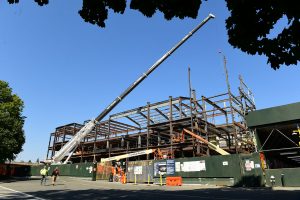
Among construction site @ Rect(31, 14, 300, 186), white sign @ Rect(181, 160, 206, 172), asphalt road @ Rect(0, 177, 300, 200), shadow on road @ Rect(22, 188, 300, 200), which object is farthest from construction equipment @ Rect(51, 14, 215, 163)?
shadow on road @ Rect(22, 188, 300, 200)

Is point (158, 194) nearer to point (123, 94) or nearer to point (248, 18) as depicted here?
point (248, 18)

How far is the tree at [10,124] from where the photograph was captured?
33375 mm

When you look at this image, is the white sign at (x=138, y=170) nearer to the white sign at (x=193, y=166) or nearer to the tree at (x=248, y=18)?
the white sign at (x=193, y=166)

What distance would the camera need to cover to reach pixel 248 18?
19.9ft

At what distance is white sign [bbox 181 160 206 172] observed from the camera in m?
26.1

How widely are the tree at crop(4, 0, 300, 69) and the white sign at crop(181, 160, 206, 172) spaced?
2106 centimetres

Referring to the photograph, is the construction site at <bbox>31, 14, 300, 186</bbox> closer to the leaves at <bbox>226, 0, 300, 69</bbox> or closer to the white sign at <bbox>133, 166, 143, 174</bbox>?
the white sign at <bbox>133, 166, 143, 174</bbox>

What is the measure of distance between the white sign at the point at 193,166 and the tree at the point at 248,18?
69.1 ft

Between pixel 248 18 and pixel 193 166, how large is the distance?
881 inches

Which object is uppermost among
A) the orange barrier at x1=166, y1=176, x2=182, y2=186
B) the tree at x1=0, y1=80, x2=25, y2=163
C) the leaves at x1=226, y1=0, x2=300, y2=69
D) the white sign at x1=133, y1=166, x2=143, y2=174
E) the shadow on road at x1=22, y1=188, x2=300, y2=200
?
the tree at x1=0, y1=80, x2=25, y2=163

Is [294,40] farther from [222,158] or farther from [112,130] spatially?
[112,130]

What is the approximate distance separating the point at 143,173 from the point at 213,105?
15.3m

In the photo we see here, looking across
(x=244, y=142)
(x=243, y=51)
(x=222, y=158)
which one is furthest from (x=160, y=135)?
(x=243, y=51)

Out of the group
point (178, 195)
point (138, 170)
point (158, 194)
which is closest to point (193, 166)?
point (138, 170)
